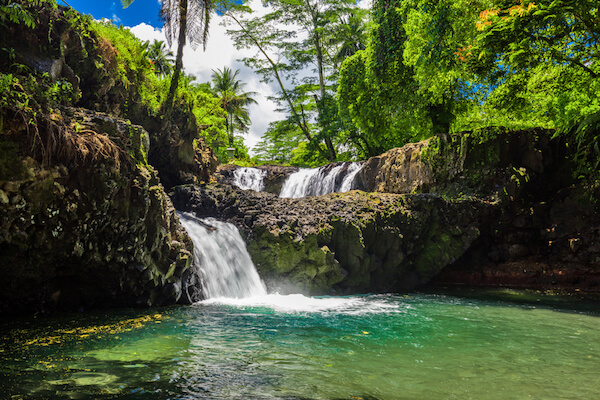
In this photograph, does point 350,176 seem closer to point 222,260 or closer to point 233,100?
point 222,260

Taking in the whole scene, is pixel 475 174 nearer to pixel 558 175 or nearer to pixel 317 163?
pixel 558 175

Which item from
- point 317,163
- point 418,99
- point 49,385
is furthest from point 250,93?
point 49,385

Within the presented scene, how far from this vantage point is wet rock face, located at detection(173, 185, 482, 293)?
10484mm

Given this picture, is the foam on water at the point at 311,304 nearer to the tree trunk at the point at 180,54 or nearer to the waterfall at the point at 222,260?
the waterfall at the point at 222,260

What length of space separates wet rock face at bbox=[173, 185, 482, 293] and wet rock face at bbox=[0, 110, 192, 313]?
299cm

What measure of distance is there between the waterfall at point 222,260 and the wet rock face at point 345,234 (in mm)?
368

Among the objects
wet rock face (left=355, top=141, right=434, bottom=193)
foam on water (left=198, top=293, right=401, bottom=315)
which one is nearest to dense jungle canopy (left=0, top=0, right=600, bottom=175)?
wet rock face (left=355, top=141, right=434, bottom=193)

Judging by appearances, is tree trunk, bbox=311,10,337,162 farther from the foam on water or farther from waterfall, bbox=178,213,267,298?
the foam on water

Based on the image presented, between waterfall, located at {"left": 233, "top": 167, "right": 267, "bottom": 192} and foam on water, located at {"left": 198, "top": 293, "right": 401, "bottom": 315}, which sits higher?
waterfall, located at {"left": 233, "top": 167, "right": 267, "bottom": 192}

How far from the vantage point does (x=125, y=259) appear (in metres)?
7.05

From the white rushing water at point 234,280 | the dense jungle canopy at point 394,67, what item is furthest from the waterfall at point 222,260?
the dense jungle canopy at point 394,67

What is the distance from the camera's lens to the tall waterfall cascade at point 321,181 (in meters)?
17.9

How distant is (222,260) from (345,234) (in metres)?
3.72

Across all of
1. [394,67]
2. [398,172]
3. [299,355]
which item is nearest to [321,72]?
[394,67]
